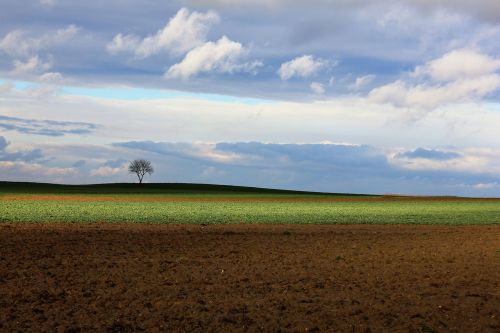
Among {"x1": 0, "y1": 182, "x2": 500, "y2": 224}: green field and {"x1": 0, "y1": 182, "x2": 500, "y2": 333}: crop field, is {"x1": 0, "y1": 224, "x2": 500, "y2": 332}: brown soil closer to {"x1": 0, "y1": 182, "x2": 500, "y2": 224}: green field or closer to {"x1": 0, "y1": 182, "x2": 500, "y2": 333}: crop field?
{"x1": 0, "y1": 182, "x2": 500, "y2": 333}: crop field

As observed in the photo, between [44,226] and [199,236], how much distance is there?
10.9 metres

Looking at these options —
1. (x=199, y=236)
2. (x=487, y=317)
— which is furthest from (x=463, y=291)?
(x=199, y=236)

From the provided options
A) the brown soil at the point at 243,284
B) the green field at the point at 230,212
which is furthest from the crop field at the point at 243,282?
the green field at the point at 230,212

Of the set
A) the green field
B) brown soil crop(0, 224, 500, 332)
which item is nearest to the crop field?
brown soil crop(0, 224, 500, 332)

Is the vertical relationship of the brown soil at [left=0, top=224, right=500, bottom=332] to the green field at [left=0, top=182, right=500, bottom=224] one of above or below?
below

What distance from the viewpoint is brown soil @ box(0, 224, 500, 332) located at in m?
13.1

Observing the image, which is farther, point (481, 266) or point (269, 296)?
point (481, 266)

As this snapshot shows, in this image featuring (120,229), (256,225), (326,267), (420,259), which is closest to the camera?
(326,267)

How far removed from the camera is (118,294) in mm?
15562

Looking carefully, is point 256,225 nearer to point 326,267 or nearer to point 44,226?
point 44,226

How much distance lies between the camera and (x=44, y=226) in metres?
35.9

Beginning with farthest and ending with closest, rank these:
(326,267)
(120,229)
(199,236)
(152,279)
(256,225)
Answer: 1. (256,225)
2. (120,229)
3. (199,236)
4. (326,267)
5. (152,279)

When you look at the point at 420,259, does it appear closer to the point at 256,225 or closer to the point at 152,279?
the point at 152,279

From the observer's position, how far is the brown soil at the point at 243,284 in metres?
13.1
